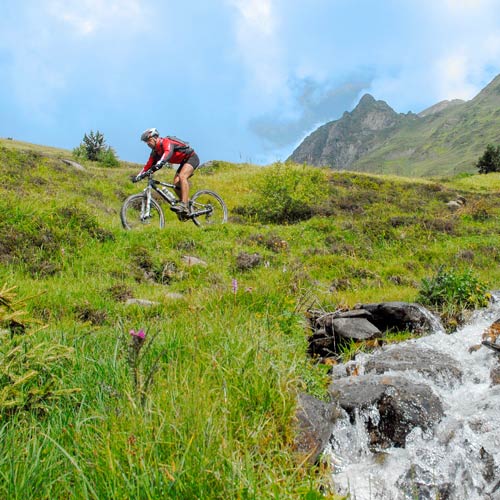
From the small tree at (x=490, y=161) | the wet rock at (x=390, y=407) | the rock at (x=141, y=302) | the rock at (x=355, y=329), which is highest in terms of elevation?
the small tree at (x=490, y=161)

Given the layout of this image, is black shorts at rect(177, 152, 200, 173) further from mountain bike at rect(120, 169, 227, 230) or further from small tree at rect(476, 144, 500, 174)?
small tree at rect(476, 144, 500, 174)

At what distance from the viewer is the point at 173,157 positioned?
13781 mm

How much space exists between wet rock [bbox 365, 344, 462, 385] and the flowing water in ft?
0.78

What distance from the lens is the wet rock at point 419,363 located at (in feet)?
18.9

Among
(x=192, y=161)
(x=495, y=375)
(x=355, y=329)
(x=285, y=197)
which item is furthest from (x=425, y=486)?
(x=285, y=197)

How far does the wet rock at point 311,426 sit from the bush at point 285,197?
14851mm

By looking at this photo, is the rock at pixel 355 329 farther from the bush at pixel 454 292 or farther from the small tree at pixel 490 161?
the small tree at pixel 490 161

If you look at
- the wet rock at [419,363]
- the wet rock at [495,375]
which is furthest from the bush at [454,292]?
the wet rock at [495,375]

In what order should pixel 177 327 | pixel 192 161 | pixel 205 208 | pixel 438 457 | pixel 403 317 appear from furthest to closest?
1. pixel 205 208
2. pixel 192 161
3. pixel 403 317
4. pixel 177 327
5. pixel 438 457

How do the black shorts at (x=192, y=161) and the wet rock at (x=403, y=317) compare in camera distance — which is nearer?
the wet rock at (x=403, y=317)

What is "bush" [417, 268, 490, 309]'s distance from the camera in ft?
27.4

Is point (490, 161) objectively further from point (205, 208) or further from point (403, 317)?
point (403, 317)

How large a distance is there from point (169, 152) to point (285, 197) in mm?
7681

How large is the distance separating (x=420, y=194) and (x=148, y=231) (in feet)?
55.9
